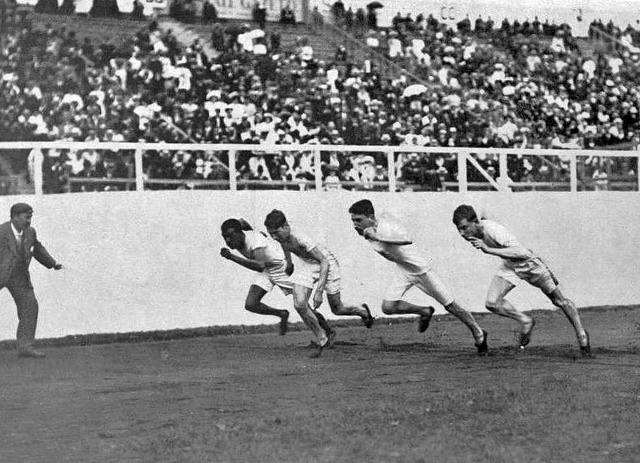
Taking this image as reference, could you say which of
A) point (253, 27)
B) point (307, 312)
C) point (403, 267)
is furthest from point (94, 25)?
point (307, 312)

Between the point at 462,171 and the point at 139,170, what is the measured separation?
18.6 ft

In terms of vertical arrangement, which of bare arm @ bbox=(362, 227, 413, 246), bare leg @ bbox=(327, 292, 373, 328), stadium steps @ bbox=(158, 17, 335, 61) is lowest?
bare leg @ bbox=(327, 292, 373, 328)

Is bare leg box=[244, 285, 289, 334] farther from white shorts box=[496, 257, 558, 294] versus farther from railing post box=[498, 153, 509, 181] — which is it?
railing post box=[498, 153, 509, 181]

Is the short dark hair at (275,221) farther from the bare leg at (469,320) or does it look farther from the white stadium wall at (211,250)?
the white stadium wall at (211,250)

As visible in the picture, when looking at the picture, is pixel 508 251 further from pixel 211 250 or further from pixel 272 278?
pixel 211 250

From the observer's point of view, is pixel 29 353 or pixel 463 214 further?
pixel 29 353

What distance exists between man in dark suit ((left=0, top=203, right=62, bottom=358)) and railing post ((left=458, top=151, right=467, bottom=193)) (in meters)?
8.19

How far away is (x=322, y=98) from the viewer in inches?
854

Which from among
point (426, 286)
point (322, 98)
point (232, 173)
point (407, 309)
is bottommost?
point (407, 309)

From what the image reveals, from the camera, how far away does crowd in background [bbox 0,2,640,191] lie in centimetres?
1881

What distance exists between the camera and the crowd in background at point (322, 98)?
18.8 meters

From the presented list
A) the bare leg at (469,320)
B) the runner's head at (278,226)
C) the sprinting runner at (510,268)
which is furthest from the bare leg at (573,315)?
the runner's head at (278,226)

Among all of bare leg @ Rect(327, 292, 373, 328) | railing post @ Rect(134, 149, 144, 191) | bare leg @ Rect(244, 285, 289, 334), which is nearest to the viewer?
bare leg @ Rect(327, 292, 373, 328)

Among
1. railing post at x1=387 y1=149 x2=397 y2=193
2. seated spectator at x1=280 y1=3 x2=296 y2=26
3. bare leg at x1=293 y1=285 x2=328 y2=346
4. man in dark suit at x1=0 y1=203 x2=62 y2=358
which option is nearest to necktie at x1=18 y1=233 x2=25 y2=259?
man in dark suit at x1=0 y1=203 x2=62 y2=358
